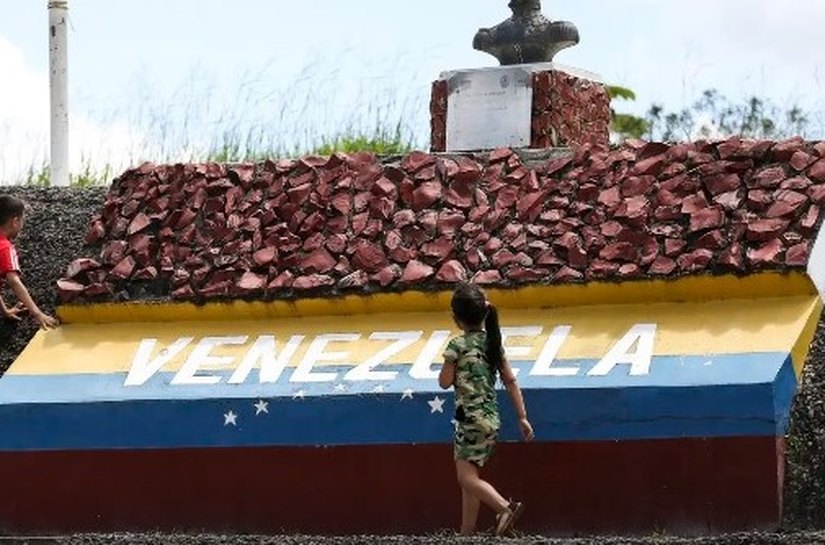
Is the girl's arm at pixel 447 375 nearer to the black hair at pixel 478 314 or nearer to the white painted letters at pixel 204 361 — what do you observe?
the black hair at pixel 478 314

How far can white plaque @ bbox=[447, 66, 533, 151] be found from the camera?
39.5ft

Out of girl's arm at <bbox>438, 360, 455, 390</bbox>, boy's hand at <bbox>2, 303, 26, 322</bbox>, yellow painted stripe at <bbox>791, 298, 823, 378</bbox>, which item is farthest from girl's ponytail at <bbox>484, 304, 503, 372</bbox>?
boy's hand at <bbox>2, 303, 26, 322</bbox>

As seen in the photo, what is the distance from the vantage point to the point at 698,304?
9.81 meters

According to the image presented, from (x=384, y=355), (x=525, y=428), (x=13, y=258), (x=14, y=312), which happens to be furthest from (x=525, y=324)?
(x=14, y=312)

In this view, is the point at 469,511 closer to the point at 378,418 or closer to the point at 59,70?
Result: the point at 378,418

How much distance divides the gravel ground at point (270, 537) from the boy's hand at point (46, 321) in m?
0.34

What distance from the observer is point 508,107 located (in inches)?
476

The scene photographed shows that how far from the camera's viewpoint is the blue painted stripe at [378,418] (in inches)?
359

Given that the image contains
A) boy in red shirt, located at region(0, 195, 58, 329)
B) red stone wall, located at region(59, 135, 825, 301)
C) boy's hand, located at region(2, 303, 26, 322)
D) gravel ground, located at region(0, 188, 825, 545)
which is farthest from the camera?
boy's hand, located at region(2, 303, 26, 322)

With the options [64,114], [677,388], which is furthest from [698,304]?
[64,114]

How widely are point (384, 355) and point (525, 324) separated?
71 cm

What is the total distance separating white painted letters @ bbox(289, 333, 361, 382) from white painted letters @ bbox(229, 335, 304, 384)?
0.09 metres

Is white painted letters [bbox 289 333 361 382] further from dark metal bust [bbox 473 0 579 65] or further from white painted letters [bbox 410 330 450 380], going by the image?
dark metal bust [bbox 473 0 579 65]

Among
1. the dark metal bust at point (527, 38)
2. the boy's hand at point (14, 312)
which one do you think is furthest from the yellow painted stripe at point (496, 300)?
the dark metal bust at point (527, 38)
